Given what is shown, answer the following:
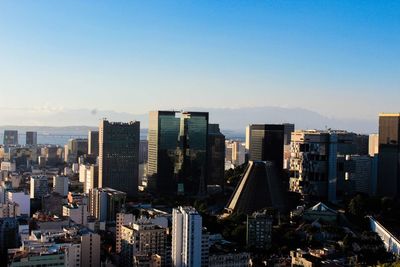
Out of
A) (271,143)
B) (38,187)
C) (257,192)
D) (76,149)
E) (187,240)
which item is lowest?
(38,187)

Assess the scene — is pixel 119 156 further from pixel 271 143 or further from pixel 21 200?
pixel 271 143

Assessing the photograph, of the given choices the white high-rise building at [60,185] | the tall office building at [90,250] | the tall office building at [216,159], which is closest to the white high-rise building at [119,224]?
the tall office building at [90,250]

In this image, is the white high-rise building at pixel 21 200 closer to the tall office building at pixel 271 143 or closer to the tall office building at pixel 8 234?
the tall office building at pixel 8 234

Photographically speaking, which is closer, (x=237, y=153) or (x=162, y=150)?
(x=162, y=150)

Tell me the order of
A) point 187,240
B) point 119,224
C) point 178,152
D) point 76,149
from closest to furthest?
1. point 187,240
2. point 119,224
3. point 178,152
4. point 76,149

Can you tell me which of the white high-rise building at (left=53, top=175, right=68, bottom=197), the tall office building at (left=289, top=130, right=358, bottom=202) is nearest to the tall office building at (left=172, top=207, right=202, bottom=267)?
the tall office building at (left=289, top=130, right=358, bottom=202)

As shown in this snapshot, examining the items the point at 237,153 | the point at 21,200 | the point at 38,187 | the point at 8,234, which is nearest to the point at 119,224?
the point at 8,234

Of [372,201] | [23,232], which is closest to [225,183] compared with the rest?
[372,201]
